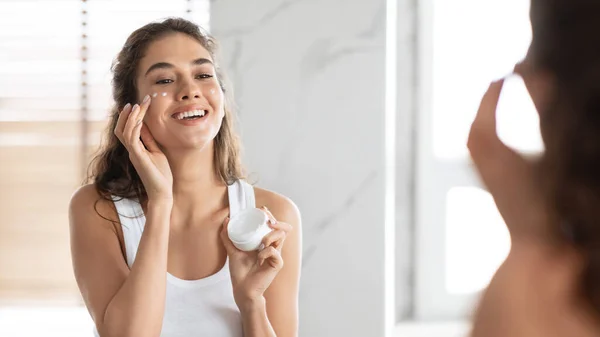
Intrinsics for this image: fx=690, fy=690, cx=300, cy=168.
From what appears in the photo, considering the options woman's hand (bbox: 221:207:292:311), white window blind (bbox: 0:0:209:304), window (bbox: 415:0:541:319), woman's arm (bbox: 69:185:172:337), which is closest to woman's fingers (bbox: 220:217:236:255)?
woman's hand (bbox: 221:207:292:311)

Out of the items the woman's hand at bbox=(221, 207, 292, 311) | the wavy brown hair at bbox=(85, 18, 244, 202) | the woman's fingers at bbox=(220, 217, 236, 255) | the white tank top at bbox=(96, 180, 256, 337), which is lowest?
the white tank top at bbox=(96, 180, 256, 337)

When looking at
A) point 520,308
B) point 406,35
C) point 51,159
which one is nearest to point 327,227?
point 406,35

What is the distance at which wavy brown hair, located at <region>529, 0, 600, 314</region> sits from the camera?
23 centimetres

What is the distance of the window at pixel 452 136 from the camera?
6.52ft

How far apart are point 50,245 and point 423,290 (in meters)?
1.06

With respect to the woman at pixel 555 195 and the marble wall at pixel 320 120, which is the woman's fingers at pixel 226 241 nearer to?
the marble wall at pixel 320 120

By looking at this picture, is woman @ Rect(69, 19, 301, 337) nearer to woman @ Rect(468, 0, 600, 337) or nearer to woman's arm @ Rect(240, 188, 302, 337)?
woman's arm @ Rect(240, 188, 302, 337)

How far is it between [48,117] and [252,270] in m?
0.94

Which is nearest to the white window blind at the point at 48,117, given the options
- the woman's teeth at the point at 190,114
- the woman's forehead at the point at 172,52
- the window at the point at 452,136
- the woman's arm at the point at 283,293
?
the woman's forehead at the point at 172,52

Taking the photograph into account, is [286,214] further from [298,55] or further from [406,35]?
[406,35]

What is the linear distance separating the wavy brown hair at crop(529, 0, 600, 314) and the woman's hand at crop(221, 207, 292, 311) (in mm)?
962

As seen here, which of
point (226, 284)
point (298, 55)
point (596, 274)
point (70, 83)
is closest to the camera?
point (596, 274)

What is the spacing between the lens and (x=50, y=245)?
Result: 1.91 metres

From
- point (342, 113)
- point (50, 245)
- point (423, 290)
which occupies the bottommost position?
point (423, 290)
